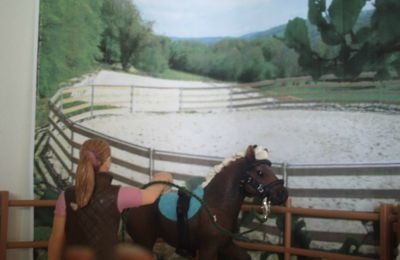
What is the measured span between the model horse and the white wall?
1.04 meters

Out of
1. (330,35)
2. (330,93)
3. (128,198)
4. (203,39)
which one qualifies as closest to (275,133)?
(330,93)

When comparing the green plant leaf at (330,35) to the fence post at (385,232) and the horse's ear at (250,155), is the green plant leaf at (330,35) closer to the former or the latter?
the horse's ear at (250,155)

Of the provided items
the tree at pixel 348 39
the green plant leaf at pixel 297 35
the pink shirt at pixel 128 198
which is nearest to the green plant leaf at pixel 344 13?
the tree at pixel 348 39

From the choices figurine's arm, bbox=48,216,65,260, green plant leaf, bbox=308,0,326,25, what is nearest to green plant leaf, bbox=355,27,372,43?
green plant leaf, bbox=308,0,326,25

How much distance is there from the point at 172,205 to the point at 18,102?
142 centimetres

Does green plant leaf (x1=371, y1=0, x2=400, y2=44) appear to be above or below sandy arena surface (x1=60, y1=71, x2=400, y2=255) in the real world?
above

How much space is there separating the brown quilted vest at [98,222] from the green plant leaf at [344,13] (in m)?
1.59

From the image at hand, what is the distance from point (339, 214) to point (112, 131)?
5.01ft

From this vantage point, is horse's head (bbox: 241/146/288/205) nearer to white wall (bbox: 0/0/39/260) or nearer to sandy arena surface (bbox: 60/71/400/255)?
sandy arena surface (bbox: 60/71/400/255)

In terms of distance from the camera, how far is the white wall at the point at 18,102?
9.09 ft

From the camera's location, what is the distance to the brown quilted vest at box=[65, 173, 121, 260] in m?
1.77

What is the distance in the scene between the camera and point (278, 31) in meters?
2.53

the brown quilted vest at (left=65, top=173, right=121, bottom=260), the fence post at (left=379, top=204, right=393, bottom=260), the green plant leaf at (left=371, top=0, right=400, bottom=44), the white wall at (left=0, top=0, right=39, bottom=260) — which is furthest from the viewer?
the white wall at (left=0, top=0, right=39, bottom=260)

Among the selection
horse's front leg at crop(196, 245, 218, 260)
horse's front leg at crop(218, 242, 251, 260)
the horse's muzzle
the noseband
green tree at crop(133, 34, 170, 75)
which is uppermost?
green tree at crop(133, 34, 170, 75)
